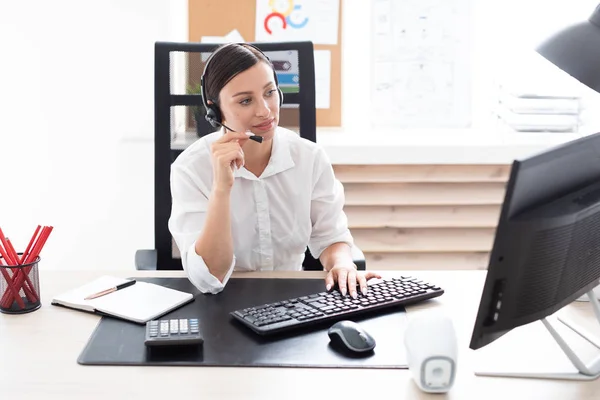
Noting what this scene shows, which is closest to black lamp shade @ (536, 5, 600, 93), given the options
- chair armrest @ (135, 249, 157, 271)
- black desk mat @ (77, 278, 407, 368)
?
black desk mat @ (77, 278, 407, 368)

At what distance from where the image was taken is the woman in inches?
62.0

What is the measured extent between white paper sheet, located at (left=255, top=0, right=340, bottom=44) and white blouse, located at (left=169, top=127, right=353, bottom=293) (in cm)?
108

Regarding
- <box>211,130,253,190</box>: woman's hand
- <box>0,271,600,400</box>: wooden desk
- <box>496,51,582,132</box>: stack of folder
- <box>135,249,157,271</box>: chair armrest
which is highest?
<box>496,51,582,132</box>: stack of folder

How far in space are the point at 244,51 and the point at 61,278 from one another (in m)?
0.63

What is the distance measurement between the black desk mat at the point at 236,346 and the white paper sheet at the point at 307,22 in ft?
5.28

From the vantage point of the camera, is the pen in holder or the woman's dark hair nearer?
the pen in holder

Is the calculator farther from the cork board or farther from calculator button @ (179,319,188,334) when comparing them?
the cork board

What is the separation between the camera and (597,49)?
47.6 inches

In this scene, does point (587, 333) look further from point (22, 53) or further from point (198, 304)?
point (22, 53)

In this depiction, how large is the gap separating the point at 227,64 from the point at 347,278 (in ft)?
1.75

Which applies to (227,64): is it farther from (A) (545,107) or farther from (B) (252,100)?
(A) (545,107)

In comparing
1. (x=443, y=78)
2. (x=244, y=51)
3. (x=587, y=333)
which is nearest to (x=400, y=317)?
(x=587, y=333)

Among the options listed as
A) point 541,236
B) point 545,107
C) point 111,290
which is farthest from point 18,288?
point 545,107

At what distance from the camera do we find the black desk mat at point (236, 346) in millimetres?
1198
